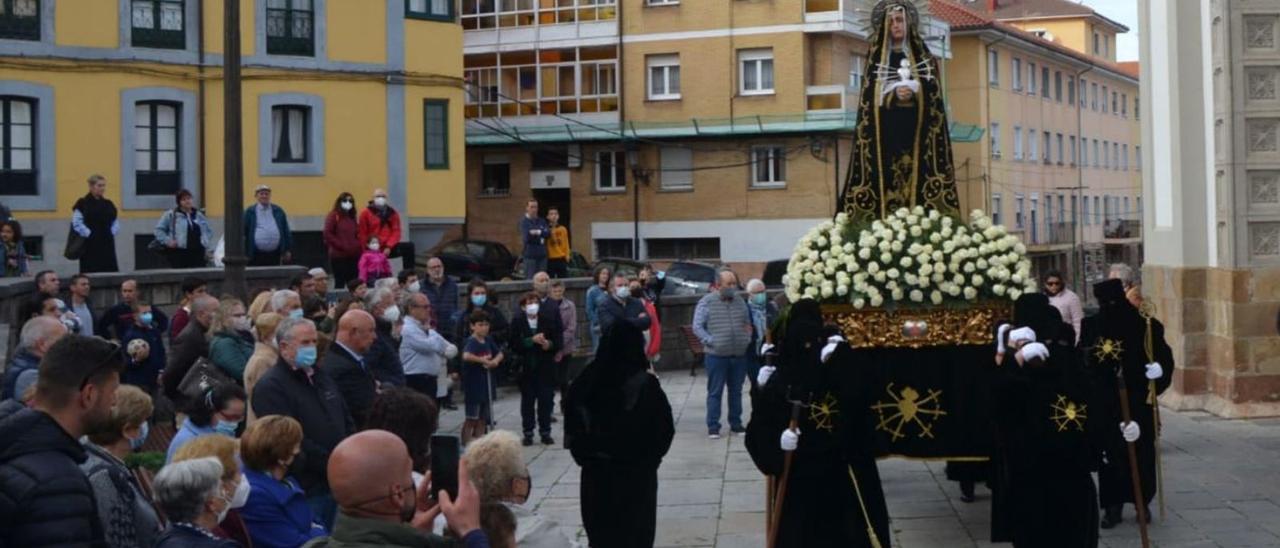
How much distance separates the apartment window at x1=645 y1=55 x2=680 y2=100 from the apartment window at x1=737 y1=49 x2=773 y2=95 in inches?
78.5

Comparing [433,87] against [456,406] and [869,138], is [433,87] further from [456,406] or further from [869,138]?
[869,138]

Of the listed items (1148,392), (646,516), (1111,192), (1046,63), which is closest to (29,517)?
(646,516)

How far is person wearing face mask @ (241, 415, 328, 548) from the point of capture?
280 inches

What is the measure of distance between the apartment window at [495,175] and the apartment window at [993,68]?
1772 centimetres

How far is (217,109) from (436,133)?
5050 mm

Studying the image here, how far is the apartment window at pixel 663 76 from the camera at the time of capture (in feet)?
157

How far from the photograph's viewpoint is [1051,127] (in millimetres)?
64438

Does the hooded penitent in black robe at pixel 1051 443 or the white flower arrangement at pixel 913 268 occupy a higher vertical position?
the white flower arrangement at pixel 913 268

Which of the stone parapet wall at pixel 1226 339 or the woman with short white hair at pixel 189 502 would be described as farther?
the stone parapet wall at pixel 1226 339

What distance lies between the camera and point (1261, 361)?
18531mm

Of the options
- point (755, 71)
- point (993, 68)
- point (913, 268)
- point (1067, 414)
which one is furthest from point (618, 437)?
point (993, 68)

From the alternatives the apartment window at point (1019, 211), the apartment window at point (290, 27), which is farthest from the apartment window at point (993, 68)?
the apartment window at point (290, 27)

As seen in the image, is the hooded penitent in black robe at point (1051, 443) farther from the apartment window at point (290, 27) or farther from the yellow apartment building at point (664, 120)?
the yellow apartment building at point (664, 120)

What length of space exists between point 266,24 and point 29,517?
89.9 ft
